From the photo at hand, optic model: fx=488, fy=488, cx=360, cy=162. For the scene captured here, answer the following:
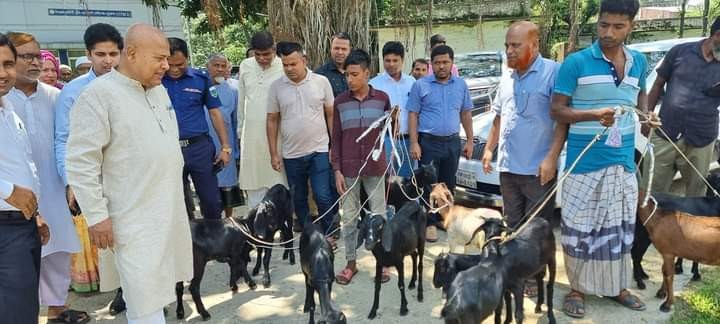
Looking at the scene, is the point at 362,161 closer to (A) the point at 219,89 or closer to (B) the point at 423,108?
(B) the point at 423,108

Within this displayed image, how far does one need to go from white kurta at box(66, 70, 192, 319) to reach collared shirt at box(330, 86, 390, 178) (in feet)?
5.25

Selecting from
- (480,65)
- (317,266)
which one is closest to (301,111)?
(317,266)

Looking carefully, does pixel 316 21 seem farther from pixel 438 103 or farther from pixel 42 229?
pixel 42 229

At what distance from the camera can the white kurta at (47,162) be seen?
3.26 meters

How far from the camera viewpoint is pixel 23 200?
2.36 m

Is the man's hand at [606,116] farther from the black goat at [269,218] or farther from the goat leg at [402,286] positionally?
the black goat at [269,218]

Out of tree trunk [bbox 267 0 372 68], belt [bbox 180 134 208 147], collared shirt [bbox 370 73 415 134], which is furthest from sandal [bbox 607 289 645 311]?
tree trunk [bbox 267 0 372 68]

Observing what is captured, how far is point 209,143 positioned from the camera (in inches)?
172

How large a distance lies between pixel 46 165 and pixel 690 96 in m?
4.99

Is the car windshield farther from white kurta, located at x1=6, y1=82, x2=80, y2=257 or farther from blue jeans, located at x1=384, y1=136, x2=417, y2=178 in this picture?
white kurta, located at x1=6, y1=82, x2=80, y2=257

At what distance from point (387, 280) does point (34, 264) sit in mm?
2536

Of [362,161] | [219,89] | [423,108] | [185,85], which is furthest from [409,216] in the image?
[219,89]

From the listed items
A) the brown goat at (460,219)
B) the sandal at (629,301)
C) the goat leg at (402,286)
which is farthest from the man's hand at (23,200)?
the sandal at (629,301)

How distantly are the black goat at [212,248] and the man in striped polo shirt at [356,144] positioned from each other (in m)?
0.87
